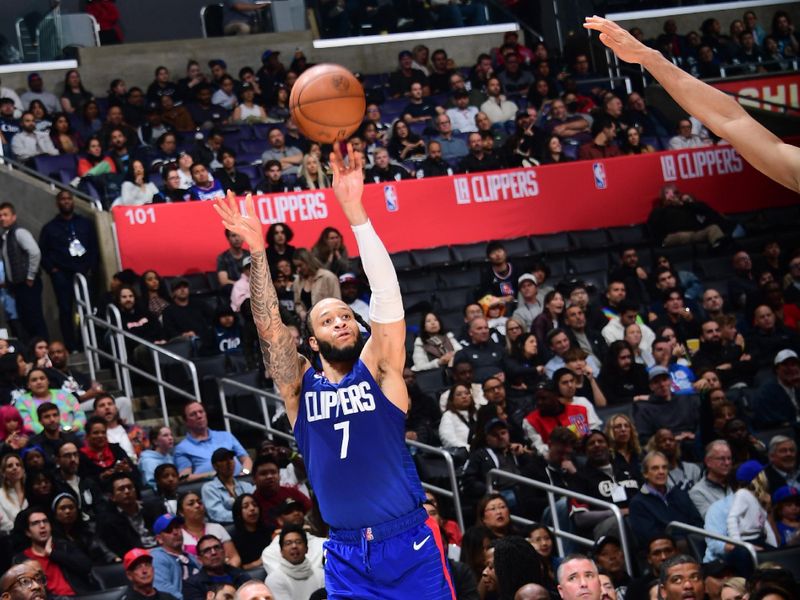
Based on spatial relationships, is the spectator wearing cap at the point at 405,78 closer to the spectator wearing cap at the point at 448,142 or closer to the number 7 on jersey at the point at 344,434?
the spectator wearing cap at the point at 448,142

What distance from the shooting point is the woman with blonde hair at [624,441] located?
430 inches

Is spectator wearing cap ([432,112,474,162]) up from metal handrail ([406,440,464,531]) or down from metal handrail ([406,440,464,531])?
up

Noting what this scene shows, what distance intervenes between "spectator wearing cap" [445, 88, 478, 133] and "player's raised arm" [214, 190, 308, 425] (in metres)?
11.8

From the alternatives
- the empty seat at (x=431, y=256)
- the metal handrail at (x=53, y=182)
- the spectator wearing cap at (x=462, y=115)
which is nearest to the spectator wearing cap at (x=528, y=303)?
the empty seat at (x=431, y=256)

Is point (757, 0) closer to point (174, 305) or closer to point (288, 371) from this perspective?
point (174, 305)

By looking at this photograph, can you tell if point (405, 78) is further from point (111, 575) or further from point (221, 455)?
point (111, 575)

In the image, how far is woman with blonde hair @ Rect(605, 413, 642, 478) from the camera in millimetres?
10930

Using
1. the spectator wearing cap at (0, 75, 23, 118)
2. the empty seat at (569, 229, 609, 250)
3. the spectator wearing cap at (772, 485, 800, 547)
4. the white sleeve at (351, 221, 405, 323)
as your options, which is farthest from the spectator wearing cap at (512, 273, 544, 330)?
the white sleeve at (351, 221, 405, 323)

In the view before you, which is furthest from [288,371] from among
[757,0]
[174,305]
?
[757,0]

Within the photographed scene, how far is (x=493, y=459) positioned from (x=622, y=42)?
7.35 m

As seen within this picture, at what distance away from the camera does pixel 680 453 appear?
11.4m

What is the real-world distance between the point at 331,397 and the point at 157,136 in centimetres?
1153

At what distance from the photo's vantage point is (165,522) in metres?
9.38

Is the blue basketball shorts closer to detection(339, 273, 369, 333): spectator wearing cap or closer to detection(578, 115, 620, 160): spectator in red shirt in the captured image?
detection(339, 273, 369, 333): spectator wearing cap
